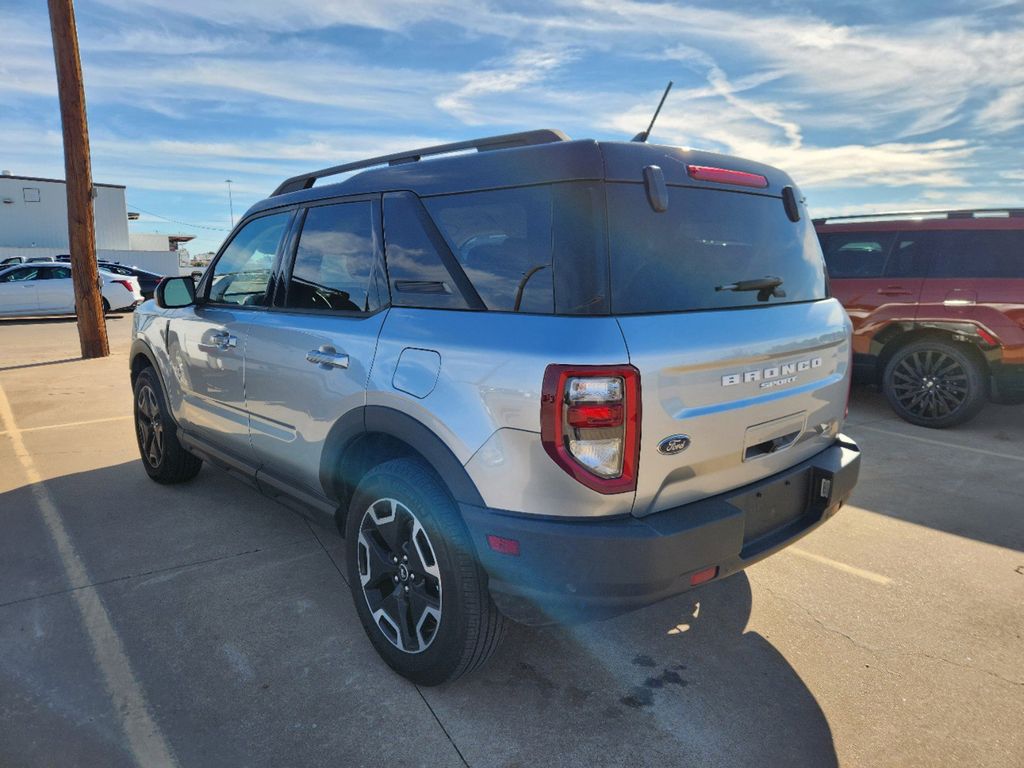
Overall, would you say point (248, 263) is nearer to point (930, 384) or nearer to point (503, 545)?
point (503, 545)

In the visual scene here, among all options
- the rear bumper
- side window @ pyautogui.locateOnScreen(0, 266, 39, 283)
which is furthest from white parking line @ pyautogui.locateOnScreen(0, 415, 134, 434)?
side window @ pyautogui.locateOnScreen(0, 266, 39, 283)

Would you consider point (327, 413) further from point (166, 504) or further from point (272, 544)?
point (166, 504)

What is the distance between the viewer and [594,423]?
1.92 m

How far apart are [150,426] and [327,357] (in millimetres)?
2619

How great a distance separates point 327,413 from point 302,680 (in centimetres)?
102

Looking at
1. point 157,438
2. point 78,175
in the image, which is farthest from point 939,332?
point 78,175

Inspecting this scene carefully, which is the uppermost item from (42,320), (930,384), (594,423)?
(594,423)

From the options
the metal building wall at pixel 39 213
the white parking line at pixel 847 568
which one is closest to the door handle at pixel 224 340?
the white parking line at pixel 847 568

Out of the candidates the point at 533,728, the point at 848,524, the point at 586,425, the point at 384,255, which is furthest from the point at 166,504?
the point at 848,524

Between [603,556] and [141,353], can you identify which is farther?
[141,353]

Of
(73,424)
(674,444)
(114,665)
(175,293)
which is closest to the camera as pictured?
(674,444)

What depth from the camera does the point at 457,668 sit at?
2.30m

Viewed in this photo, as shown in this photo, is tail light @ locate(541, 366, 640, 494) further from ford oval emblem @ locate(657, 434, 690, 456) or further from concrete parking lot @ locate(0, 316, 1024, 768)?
concrete parking lot @ locate(0, 316, 1024, 768)

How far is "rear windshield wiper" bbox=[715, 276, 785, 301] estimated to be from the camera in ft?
7.76
